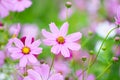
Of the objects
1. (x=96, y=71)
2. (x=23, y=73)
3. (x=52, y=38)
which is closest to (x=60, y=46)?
(x=52, y=38)

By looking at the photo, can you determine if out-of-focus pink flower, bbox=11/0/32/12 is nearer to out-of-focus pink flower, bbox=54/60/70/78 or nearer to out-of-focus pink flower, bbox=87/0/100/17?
out-of-focus pink flower, bbox=54/60/70/78

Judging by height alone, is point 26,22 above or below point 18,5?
above

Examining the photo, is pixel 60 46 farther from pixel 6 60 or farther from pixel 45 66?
pixel 6 60

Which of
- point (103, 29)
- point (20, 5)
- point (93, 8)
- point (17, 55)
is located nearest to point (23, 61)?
point (17, 55)

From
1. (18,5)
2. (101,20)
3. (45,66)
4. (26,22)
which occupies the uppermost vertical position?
(26,22)

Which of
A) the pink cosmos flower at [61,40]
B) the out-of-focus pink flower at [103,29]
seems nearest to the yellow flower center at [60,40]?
the pink cosmos flower at [61,40]

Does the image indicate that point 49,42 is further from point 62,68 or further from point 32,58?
point 62,68
